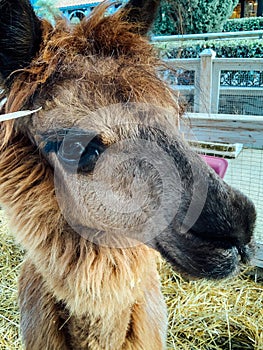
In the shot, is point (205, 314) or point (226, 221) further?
point (205, 314)

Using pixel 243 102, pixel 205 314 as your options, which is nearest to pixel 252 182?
pixel 205 314

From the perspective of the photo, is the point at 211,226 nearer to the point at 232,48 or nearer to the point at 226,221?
the point at 226,221

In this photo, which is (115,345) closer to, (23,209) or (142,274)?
(142,274)

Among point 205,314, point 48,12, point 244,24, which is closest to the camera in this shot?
point 48,12

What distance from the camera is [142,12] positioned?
73.9 inches

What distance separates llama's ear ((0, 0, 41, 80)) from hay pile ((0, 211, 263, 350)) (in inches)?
89.0

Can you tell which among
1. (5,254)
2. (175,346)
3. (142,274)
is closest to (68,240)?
(142,274)

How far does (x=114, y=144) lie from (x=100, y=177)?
5.8 inches

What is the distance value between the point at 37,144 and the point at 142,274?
0.77 metres

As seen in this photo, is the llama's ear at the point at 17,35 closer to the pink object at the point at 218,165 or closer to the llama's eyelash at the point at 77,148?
the llama's eyelash at the point at 77,148

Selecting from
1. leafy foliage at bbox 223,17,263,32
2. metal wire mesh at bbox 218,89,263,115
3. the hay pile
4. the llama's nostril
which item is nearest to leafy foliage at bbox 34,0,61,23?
the llama's nostril

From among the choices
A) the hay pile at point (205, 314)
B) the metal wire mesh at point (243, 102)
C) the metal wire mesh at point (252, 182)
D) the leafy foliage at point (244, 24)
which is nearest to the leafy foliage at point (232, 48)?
the metal wire mesh at point (243, 102)

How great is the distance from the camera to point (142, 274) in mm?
1786

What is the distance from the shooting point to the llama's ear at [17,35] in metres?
1.43
